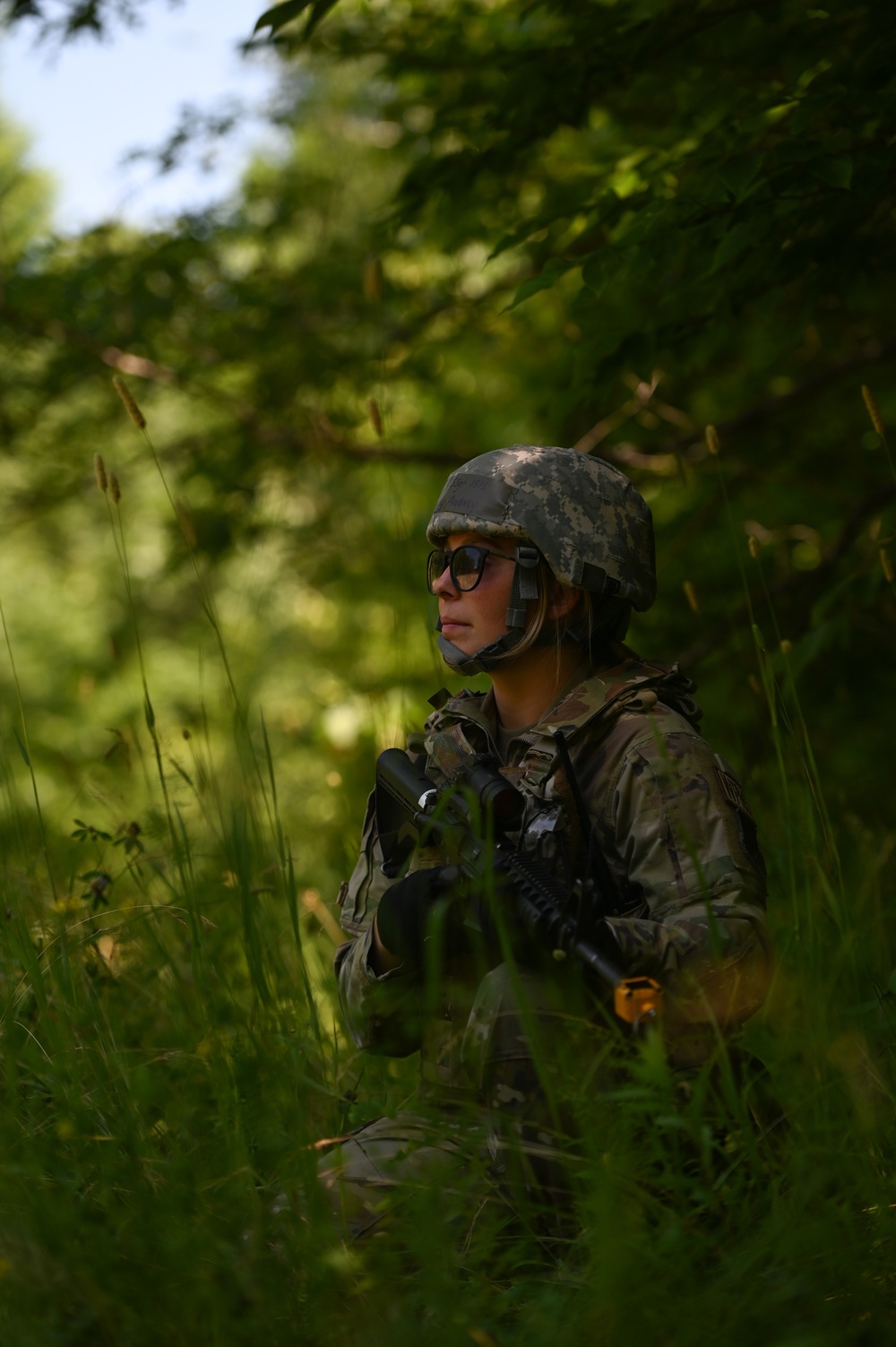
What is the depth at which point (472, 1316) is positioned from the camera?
1.81m

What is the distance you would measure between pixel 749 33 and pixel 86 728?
14.3 metres

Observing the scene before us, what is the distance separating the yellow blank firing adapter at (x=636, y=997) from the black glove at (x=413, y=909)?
450 millimetres

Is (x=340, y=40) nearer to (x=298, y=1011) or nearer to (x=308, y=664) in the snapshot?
(x=298, y=1011)

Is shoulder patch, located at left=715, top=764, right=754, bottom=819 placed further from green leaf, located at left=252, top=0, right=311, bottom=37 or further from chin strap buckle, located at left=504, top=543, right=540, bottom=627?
green leaf, located at left=252, top=0, right=311, bottom=37

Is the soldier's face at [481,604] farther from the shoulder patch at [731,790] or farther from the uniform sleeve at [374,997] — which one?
the shoulder patch at [731,790]

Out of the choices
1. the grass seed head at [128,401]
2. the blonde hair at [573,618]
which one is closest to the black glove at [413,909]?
the blonde hair at [573,618]

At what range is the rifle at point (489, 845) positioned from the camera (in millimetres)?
1985

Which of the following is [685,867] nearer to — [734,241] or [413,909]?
[413,909]

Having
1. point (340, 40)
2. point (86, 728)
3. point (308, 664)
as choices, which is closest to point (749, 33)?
point (340, 40)

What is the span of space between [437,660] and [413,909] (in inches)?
46.9

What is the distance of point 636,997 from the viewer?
76.3 inches

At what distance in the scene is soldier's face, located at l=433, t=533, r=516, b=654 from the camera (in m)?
2.69

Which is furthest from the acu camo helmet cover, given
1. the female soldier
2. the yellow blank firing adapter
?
the yellow blank firing adapter

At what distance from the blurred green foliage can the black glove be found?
0.78 feet
